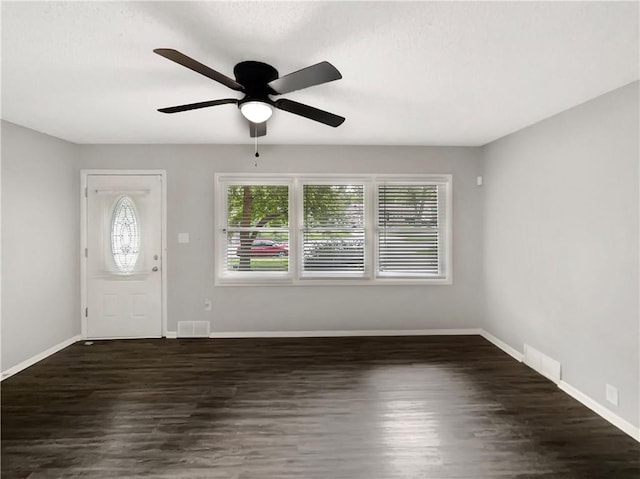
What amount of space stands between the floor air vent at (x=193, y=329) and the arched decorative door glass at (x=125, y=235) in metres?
0.95

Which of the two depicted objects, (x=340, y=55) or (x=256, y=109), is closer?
(x=340, y=55)

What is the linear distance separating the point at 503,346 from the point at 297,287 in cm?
250

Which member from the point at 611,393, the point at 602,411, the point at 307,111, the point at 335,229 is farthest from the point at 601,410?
the point at 307,111

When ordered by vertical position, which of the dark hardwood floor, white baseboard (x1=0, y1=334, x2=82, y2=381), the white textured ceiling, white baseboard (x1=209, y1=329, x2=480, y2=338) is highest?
the white textured ceiling

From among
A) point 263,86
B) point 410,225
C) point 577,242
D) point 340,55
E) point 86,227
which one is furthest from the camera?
point 410,225

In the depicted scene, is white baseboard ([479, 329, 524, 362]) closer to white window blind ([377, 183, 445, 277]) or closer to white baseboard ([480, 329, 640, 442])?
white baseboard ([480, 329, 640, 442])

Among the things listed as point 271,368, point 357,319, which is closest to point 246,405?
point 271,368

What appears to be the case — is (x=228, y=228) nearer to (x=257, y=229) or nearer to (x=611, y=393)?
(x=257, y=229)

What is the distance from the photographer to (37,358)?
133 inches

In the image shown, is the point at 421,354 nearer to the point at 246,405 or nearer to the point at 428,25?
the point at 246,405

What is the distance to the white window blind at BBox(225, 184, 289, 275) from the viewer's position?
4062mm

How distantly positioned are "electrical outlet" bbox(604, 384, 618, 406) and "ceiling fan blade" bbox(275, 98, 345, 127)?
2.73 metres

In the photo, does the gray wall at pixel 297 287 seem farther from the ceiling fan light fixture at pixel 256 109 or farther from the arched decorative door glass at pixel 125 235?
the ceiling fan light fixture at pixel 256 109

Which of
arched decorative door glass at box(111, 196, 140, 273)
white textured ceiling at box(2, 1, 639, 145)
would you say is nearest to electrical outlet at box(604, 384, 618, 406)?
white textured ceiling at box(2, 1, 639, 145)
